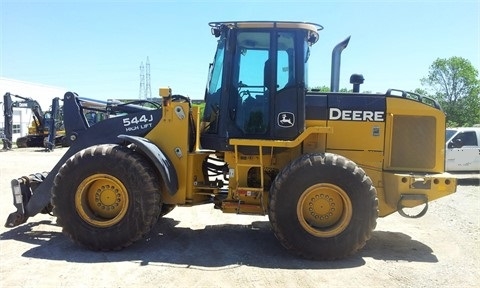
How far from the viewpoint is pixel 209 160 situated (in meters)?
6.76

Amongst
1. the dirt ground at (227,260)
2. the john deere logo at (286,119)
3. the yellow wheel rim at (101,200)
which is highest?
the john deere logo at (286,119)

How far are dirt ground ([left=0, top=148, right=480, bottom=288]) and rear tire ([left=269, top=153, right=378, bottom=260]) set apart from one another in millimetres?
219

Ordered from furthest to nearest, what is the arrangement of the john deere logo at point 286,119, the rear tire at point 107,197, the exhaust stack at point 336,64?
1. the exhaust stack at point 336,64
2. the john deere logo at point 286,119
3. the rear tire at point 107,197

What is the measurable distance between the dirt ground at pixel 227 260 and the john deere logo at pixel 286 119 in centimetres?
171

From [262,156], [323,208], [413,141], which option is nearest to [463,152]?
[413,141]

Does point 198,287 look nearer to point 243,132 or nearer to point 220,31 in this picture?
point 243,132

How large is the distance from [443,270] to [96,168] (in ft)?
15.0

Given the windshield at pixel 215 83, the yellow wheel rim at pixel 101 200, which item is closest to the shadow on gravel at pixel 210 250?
the yellow wheel rim at pixel 101 200

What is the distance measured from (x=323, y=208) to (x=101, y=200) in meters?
2.99

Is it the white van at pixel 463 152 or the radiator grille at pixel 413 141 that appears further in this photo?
the white van at pixel 463 152

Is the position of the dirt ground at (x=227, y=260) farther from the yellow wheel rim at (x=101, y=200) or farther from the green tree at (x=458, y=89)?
the green tree at (x=458, y=89)

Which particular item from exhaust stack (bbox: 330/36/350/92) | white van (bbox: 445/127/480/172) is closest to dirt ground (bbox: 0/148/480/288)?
exhaust stack (bbox: 330/36/350/92)

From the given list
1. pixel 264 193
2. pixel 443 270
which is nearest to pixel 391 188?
pixel 443 270

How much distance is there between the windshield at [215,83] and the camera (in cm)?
632
